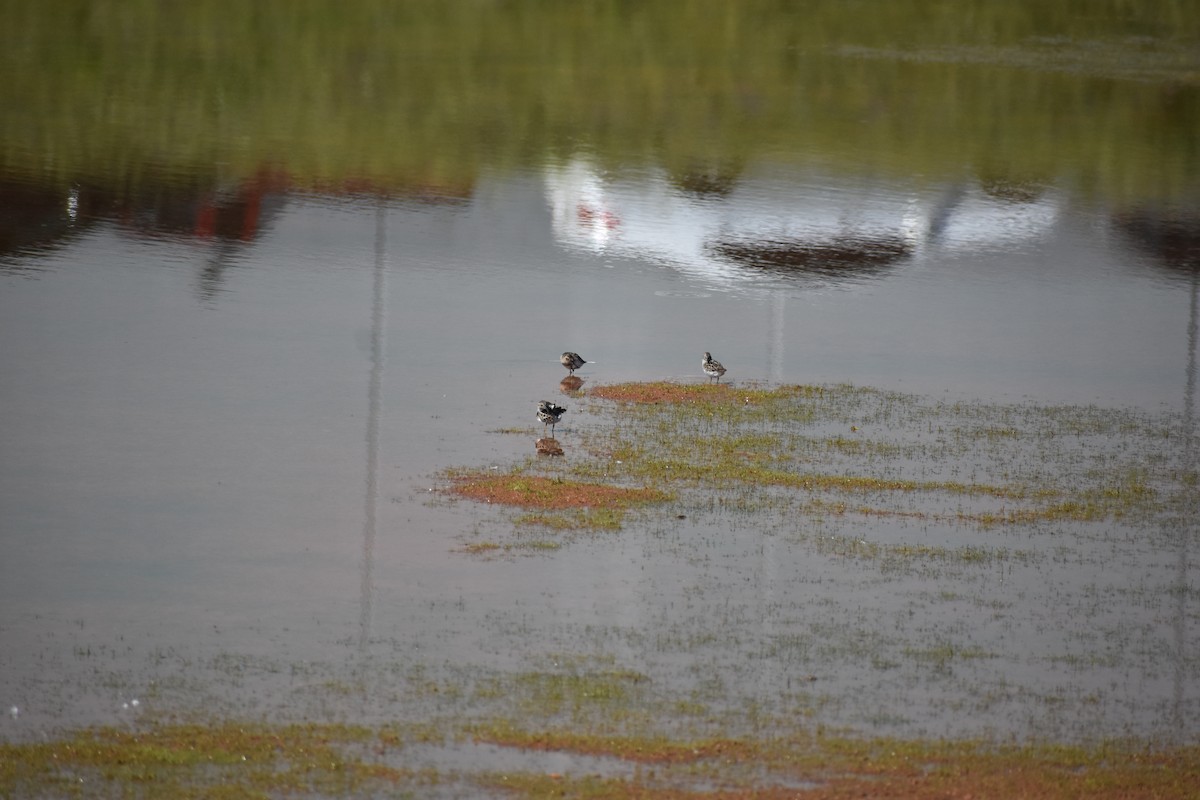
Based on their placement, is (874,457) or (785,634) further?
(874,457)

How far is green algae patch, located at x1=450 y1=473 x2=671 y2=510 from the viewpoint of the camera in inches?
580

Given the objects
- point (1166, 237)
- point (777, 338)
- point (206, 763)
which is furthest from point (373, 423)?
point (1166, 237)

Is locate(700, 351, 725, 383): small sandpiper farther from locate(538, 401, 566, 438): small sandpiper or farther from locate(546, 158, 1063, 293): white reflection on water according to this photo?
locate(546, 158, 1063, 293): white reflection on water

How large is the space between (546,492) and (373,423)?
103 inches

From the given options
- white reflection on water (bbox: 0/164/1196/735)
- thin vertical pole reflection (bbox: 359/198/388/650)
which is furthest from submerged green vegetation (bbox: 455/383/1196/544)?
thin vertical pole reflection (bbox: 359/198/388/650)

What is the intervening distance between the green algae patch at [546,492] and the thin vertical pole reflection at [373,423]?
0.77m

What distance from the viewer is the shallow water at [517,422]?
461 inches

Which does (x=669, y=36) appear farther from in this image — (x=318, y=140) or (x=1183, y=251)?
(x=1183, y=251)

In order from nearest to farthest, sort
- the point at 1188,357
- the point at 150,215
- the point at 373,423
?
the point at 373,423, the point at 1188,357, the point at 150,215

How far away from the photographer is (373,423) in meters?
16.8

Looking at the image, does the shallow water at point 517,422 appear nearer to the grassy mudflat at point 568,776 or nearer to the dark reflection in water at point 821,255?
the dark reflection in water at point 821,255

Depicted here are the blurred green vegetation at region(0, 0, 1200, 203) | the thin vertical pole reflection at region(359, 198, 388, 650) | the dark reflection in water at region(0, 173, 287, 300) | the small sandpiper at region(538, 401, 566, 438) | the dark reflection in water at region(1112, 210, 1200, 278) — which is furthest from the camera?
the blurred green vegetation at region(0, 0, 1200, 203)

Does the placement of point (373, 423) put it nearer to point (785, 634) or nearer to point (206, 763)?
point (785, 634)

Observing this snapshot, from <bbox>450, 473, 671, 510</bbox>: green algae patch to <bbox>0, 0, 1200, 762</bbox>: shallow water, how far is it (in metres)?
0.32
